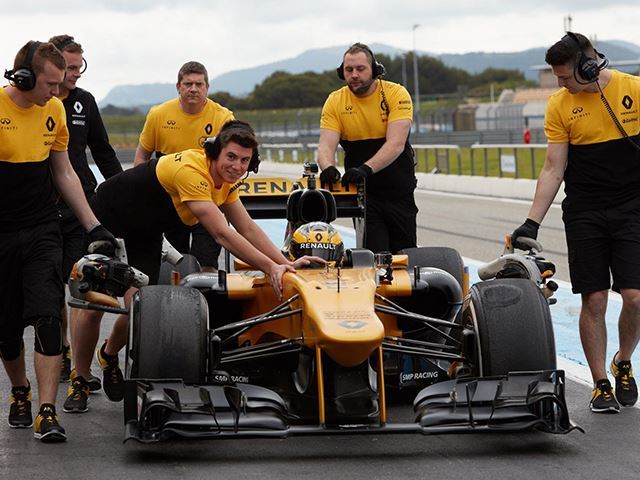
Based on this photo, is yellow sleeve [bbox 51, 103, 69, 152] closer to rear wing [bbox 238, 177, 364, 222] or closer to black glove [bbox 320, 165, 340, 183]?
rear wing [bbox 238, 177, 364, 222]

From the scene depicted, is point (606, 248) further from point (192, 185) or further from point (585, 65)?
point (192, 185)

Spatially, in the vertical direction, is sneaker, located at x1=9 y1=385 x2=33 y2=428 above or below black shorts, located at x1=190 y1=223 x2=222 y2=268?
below

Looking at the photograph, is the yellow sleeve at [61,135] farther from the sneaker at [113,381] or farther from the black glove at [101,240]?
the sneaker at [113,381]

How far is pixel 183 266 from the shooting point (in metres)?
9.29

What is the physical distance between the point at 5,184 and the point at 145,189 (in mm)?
825

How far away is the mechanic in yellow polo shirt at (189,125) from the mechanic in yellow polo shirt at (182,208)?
50.0 inches

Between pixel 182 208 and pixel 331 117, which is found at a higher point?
pixel 331 117

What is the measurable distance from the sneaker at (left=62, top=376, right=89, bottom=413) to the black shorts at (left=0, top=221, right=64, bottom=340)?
71cm

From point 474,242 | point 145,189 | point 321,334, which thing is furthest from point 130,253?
point 474,242

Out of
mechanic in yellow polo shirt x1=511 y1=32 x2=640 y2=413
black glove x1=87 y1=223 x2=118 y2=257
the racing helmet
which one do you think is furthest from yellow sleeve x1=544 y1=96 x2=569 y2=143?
black glove x1=87 y1=223 x2=118 y2=257

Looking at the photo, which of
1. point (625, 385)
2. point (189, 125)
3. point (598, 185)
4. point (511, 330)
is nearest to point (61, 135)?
point (189, 125)

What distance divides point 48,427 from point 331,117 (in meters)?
3.63

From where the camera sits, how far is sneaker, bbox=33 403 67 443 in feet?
23.8

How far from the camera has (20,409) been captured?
7793 millimetres
